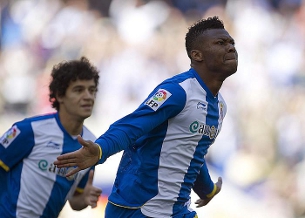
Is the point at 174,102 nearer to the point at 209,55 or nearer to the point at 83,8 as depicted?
the point at 209,55

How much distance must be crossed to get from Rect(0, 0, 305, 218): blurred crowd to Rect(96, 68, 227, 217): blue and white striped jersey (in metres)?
6.61

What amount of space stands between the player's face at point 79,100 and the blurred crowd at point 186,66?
16.4ft

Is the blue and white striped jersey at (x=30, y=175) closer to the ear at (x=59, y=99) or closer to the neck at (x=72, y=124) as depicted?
the neck at (x=72, y=124)

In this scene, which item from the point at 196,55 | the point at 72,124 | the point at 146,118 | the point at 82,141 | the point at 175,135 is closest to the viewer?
→ the point at 82,141

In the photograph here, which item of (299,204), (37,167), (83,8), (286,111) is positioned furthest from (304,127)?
(37,167)

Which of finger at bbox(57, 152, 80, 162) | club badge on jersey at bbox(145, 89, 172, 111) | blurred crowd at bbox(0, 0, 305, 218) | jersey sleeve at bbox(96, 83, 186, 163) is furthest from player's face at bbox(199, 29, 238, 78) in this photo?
blurred crowd at bbox(0, 0, 305, 218)

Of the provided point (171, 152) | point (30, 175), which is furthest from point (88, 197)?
point (171, 152)

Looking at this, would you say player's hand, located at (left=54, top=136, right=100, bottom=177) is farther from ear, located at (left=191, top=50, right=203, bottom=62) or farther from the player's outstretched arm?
the player's outstretched arm

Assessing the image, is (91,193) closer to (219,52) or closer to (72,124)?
(72,124)

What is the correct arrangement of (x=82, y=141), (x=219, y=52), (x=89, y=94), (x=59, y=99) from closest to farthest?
(x=82, y=141), (x=219, y=52), (x=89, y=94), (x=59, y=99)

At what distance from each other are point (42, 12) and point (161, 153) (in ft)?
27.1

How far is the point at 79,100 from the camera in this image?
5918 mm

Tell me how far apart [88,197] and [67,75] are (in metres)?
1.24

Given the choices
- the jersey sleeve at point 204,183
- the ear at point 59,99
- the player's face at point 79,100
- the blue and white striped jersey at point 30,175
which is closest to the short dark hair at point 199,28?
the jersey sleeve at point 204,183
